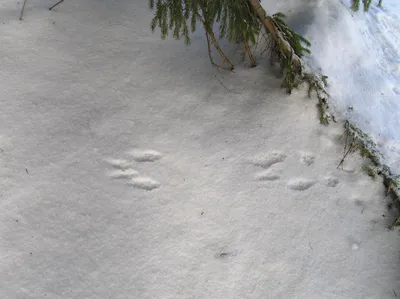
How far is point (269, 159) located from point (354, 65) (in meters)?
1.27

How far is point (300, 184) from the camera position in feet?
7.42

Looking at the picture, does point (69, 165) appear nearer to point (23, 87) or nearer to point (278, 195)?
point (23, 87)

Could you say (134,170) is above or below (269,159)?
below

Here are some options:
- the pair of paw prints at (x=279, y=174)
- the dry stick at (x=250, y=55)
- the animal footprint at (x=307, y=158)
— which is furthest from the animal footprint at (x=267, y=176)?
the dry stick at (x=250, y=55)

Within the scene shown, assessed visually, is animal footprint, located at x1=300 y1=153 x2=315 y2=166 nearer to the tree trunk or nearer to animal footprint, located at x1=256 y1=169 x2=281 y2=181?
animal footprint, located at x1=256 y1=169 x2=281 y2=181

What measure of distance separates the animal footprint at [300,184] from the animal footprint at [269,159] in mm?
170

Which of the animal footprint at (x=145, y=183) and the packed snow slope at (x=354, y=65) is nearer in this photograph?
the animal footprint at (x=145, y=183)

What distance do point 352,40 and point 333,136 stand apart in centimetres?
108

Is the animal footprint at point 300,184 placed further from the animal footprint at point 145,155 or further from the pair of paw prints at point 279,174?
the animal footprint at point 145,155

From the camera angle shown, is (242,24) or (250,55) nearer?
(242,24)

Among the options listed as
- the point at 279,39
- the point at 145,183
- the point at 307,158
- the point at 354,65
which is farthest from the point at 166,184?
the point at 354,65

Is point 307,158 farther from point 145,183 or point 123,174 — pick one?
point 123,174

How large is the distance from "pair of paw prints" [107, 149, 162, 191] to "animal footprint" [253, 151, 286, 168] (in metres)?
0.68

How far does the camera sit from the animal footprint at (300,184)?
2.24 metres
